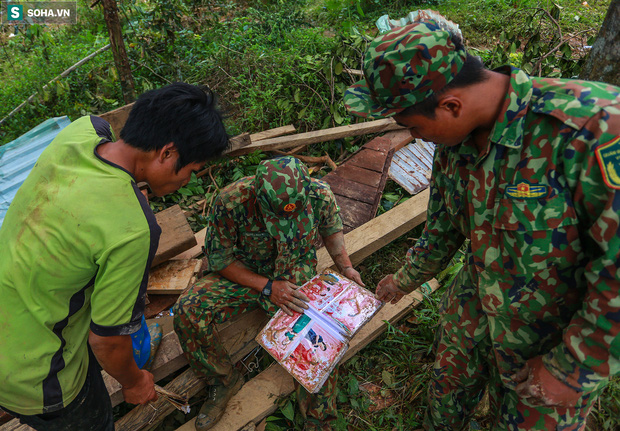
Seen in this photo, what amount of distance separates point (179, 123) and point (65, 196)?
56 centimetres

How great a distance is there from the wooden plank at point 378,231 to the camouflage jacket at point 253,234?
0.52 meters

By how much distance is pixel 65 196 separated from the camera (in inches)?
61.4

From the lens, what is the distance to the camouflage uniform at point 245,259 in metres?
2.58

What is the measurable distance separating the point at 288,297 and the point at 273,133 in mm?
2834

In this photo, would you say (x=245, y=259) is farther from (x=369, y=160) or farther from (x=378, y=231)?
(x=369, y=160)

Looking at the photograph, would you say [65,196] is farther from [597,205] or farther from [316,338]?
[597,205]

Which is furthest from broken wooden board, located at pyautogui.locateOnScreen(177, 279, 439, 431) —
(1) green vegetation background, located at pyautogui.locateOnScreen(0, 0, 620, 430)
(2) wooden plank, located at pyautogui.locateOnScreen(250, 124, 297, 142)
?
(2) wooden plank, located at pyautogui.locateOnScreen(250, 124, 297, 142)

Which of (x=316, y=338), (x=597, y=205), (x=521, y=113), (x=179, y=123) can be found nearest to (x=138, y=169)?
(x=179, y=123)

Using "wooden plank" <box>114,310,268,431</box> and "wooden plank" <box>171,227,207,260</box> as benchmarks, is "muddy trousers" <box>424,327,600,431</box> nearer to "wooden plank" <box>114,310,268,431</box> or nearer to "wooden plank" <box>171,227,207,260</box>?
"wooden plank" <box>114,310,268,431</box>

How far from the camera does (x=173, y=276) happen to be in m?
3.32

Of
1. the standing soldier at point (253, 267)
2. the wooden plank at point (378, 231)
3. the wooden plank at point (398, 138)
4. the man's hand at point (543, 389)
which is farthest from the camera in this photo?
the wooden plank at point (398, 138)

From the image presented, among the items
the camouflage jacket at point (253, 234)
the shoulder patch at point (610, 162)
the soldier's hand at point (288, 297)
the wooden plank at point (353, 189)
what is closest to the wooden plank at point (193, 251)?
the camouflage jacket at point (253, 234)

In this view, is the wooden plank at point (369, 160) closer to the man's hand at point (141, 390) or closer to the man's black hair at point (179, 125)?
the man's black hair at point (179, 125)

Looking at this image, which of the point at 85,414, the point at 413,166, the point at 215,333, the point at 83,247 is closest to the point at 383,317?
the point at 215,333
